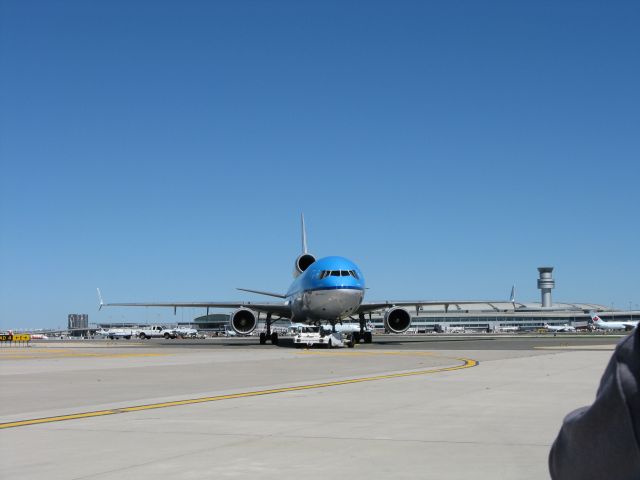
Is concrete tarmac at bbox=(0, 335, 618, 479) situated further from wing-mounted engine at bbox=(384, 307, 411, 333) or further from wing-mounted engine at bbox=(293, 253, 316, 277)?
wing-mounted engine at bbox=(293, 253, 316, 277)

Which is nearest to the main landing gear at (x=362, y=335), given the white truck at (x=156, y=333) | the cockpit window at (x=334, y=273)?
the cockpit window at (x=334, y=273)

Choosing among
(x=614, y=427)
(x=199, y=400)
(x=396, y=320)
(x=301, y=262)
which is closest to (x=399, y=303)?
(x=396, y=320)

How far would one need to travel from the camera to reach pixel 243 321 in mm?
48344

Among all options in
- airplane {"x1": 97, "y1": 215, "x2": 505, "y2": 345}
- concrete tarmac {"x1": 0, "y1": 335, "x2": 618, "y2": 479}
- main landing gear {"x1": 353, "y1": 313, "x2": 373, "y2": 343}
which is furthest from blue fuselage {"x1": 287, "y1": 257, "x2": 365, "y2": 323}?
concrete tarmac {"x1": 0, "y1": 335, "x2": 618, "y2": 479}

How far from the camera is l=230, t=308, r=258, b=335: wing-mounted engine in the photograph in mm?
48094

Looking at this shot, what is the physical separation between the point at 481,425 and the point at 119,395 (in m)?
6.75

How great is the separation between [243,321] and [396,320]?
939 centimetres

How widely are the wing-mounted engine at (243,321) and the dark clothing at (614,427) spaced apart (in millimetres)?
47165

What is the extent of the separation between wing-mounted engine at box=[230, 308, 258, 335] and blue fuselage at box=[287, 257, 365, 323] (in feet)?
20.3

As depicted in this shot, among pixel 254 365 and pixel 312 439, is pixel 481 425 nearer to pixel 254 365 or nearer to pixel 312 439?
pixel 312 439

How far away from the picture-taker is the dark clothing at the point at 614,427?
1222 mm

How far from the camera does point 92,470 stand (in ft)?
21.6

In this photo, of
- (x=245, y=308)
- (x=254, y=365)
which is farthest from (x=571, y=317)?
(x=254, y=365)

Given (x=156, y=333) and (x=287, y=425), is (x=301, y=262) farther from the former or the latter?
(x=156, y=333)
